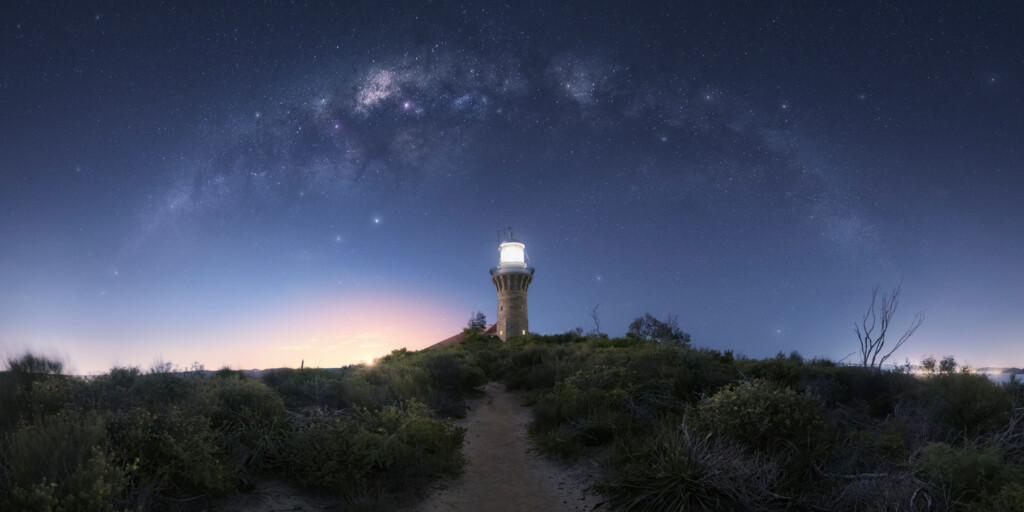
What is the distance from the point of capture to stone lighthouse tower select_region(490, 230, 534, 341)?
4203 cm

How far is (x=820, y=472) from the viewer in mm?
7594

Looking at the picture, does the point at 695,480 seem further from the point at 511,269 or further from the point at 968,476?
the point at 511,269

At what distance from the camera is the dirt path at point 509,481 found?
812 centimetres

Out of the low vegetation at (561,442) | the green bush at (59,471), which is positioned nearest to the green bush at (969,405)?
the low vegetation at (561,442)

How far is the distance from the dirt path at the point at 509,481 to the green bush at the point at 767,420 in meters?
2.41

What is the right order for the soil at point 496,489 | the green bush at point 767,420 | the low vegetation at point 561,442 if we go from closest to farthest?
the low vegetation at point 561,442 → the soil at point 496,489 → the green bush at point 767,420

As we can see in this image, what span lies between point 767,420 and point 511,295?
34.2 m

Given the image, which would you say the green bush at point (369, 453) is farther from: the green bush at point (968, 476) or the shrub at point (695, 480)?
the green bush at point (968, 476)

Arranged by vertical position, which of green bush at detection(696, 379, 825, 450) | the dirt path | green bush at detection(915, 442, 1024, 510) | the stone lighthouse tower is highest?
the stone lighthouse tower

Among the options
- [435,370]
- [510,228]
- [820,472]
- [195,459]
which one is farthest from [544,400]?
[510,228]

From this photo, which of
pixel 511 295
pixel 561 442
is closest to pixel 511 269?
pixel 511 295

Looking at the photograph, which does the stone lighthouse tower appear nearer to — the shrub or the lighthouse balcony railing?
the lighthouse balcony railing

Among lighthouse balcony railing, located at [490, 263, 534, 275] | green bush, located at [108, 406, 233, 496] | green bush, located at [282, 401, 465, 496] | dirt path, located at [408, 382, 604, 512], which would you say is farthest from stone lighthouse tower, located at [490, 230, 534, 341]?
green bush, located at [108, 406, 233, 496]

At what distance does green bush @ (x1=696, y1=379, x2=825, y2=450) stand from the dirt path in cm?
241
